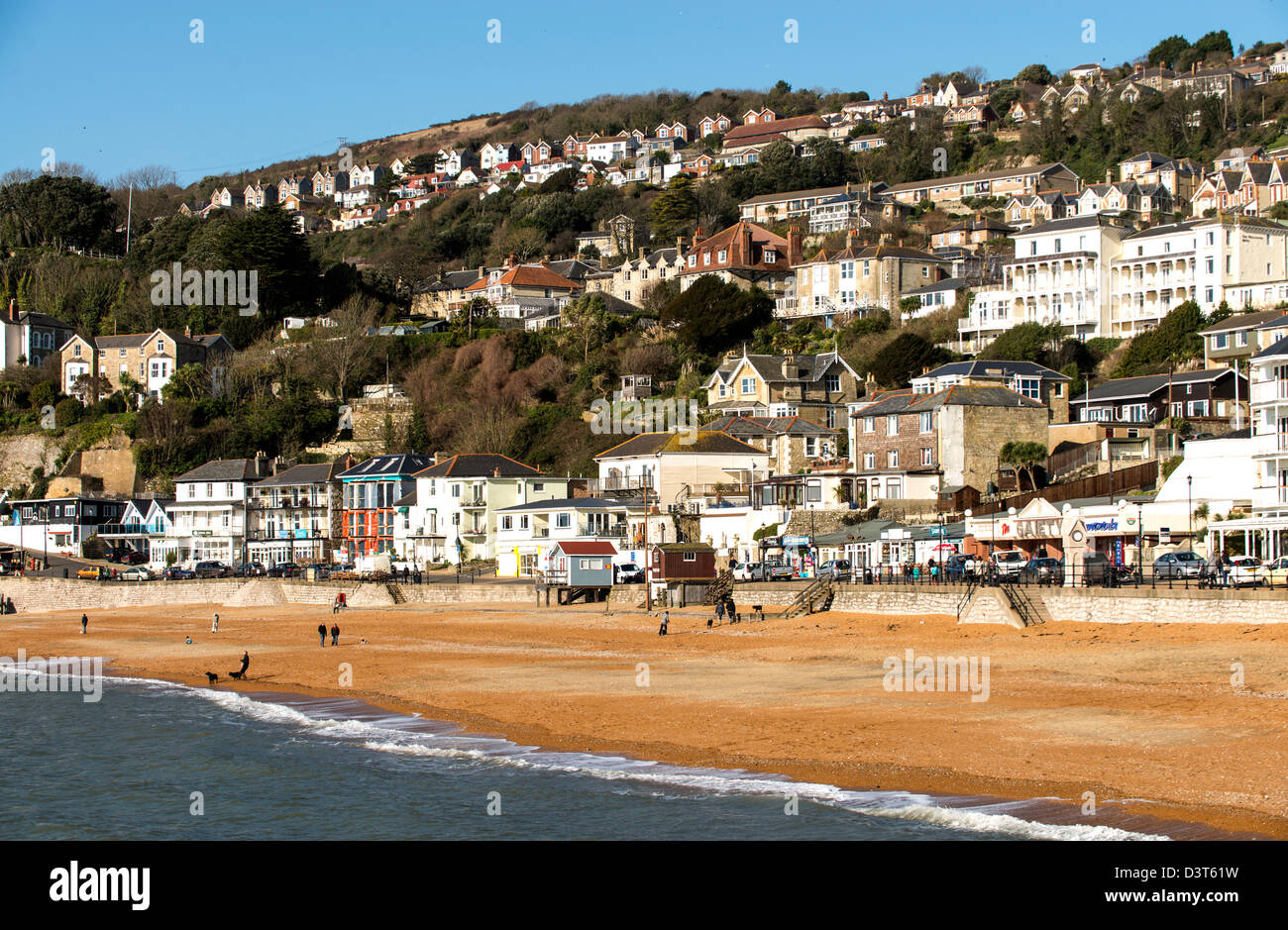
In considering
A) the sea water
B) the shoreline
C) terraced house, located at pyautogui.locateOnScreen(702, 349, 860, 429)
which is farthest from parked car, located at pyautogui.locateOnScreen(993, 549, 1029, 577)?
terraced house, located at pyautogui.locateOnScreen(702, 349, 860, 429)

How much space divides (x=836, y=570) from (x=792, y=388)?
25.5m

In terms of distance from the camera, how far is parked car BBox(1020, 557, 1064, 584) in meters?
33.8

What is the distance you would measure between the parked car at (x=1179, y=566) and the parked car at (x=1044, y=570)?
97.9 inches

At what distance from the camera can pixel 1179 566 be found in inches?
1293

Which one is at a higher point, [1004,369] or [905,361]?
[905,361]

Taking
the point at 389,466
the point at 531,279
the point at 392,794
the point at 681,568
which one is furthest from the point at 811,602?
the point at 531,279

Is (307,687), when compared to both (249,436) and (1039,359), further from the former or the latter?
(249,436)

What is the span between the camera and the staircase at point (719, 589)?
42.3 m

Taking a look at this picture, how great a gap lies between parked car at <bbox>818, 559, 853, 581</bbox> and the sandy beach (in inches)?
142

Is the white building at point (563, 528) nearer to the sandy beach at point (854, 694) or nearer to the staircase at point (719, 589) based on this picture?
the staircase at point (719, 589)

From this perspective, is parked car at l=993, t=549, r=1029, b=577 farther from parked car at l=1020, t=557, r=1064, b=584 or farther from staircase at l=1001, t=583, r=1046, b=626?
staircase at l=1001, t=583, r=1046, b=626

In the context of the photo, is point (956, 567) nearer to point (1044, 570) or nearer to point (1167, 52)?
point (1044, 570)

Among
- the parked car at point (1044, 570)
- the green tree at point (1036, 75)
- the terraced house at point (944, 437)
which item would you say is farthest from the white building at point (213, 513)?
the green tree at point (1036, 75)

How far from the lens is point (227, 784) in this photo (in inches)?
788
